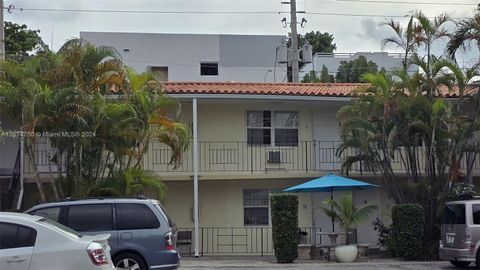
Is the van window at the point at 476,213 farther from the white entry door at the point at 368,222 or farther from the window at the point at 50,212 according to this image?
the window at the point at 50,212

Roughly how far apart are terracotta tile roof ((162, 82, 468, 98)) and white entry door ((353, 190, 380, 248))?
11.6ft

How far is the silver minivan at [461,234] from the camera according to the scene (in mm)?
15883

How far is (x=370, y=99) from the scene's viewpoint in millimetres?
19172

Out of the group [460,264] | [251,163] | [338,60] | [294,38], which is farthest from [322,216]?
[338,60]

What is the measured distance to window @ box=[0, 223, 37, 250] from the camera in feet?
28.8

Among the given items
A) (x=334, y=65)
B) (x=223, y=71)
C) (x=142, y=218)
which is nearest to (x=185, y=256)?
(x=142, y=218)

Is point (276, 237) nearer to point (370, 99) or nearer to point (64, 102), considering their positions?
point (370, 99)

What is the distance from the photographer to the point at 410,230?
18438 millimetres

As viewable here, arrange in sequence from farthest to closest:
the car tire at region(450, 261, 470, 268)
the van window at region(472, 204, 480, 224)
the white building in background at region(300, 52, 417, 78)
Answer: the white building in background at region(300, 52, 417, 78) → the car tire at region(450, 261, 470, 268) → the van window at region(472, 204, 480, 224)

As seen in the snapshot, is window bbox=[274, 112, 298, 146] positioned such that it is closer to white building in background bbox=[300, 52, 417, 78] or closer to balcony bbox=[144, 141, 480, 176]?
balcony bbox=[144, 141, 480, 176]

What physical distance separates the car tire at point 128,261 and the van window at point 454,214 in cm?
812

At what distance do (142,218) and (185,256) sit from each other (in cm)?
798

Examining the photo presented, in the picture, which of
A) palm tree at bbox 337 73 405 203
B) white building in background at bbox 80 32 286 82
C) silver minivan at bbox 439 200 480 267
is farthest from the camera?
white building in background at bbox 80 32 286 82

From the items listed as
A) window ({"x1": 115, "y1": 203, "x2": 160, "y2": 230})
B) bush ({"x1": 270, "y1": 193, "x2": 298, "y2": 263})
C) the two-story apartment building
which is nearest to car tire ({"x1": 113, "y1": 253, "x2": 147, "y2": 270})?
window ({"x1": 115, "y1": 203, "x2": 160, "y2": 230})
